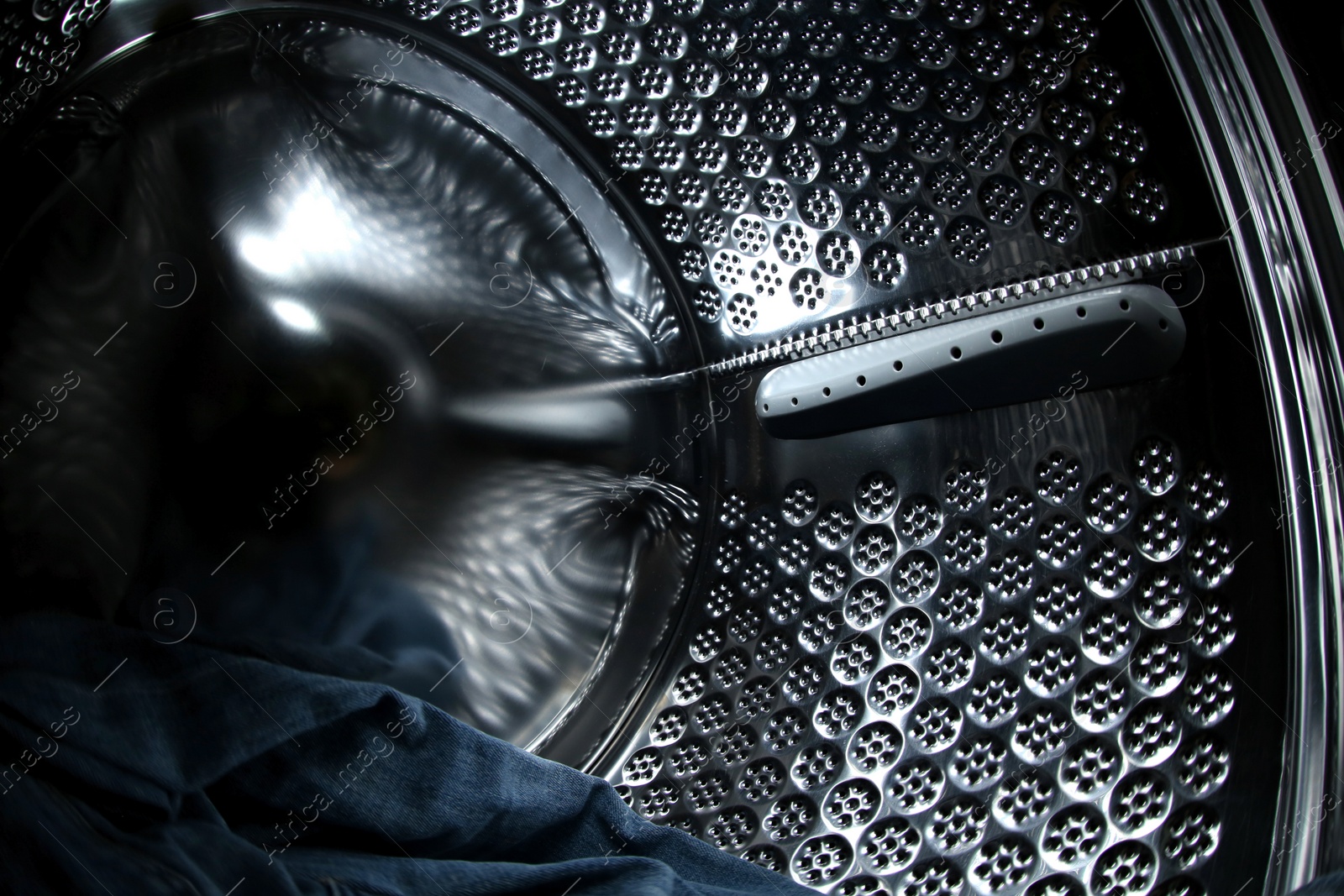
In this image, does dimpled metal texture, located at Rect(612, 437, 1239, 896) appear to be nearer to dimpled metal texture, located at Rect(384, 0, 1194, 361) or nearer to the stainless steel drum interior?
the stainless steel drum interior

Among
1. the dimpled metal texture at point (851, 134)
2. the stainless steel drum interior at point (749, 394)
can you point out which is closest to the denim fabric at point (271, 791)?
the stainless steel drum interior at point (749, 394)

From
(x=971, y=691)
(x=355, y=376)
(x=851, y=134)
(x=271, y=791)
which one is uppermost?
(x=851, y=134)

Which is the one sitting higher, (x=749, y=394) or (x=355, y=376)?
(x=749, y=394)

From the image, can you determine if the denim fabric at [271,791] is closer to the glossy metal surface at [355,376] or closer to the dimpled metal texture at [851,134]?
the glossy metal surface at [355,376]

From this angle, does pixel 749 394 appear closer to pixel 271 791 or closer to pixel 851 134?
pixel 851 134

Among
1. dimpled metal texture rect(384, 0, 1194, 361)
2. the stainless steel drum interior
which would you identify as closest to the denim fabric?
the stainless steel drum interior

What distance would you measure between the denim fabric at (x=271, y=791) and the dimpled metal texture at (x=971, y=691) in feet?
0.32

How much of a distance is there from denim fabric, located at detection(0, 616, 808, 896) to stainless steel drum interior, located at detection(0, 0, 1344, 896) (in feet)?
0.14

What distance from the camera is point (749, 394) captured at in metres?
0.67

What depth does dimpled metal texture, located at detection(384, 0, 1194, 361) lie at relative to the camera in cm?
53

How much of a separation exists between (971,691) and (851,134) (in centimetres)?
38

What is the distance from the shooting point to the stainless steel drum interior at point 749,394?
0.49m

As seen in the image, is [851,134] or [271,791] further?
[851,134]

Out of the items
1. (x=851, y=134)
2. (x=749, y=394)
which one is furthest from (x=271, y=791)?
(x=851, y=134)
